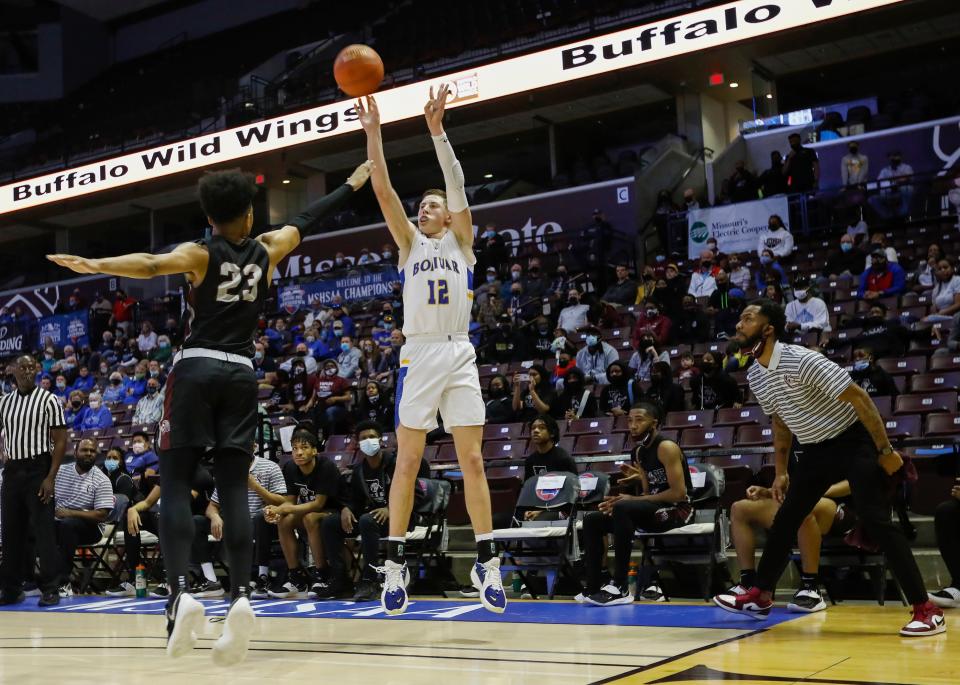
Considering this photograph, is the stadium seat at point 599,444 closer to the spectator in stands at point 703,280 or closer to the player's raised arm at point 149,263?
the spectator in stands at point 703,280

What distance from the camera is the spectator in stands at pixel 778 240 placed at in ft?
45.1

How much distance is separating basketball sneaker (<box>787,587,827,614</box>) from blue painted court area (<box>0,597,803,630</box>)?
0.22 ft

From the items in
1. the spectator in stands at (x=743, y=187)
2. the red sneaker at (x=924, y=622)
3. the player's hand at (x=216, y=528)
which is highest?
the spectator in stands at (x=743, y=187)

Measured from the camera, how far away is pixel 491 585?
4.83 m

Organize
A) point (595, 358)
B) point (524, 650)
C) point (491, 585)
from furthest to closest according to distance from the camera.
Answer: point (595, 358), point (491, 585), point (524, 650)

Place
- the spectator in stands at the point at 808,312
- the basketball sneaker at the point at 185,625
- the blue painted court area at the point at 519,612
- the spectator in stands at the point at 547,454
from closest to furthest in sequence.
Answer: the basketball sneaker at the point at 185,625, the blue painted court area at the point at 519,612, the spectator in stands at the point at 547,454, the spectator in stands at the point at 808,312

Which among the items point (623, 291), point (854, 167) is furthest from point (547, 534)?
point (854, 167)

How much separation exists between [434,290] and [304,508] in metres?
3.25

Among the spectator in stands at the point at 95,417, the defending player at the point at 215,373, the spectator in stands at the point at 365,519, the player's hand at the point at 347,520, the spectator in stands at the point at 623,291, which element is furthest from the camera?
the spectator in stands at the point at 95,417

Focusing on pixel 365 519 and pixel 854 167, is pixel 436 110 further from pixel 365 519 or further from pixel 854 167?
pixel 854 167

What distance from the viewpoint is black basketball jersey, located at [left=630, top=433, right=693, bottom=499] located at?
21.2 feet

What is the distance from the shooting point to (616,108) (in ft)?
66.8

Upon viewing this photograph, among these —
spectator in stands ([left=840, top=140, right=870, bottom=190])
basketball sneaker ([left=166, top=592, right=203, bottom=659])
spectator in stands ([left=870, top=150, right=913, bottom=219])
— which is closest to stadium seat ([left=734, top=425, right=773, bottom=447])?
basketball sneaker ([left=166, top=592, right=203, bottom=659])

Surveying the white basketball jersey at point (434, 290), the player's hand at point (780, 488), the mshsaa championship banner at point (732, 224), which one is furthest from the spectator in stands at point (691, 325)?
the white basketball jersey at point (434, 290)
